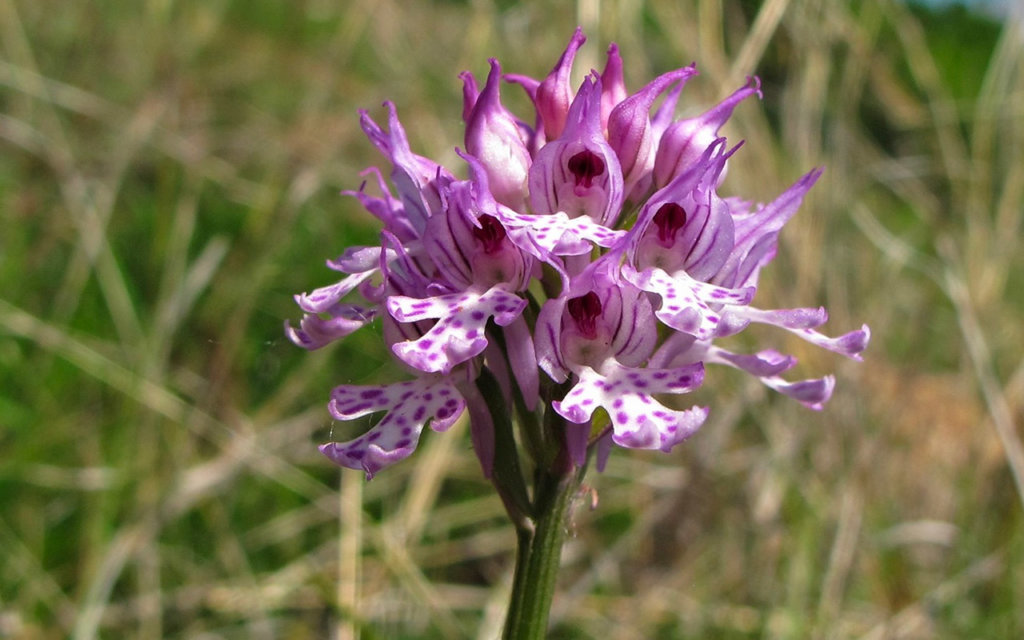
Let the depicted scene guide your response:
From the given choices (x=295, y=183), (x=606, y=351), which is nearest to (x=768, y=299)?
(x=295, y=183)

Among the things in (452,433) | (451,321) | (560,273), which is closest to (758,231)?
(560,273)

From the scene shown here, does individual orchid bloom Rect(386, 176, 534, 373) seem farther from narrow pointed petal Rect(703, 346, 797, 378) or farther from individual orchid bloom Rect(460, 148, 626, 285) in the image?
narrow pointed petal Rect(703, 346, 797, 378)

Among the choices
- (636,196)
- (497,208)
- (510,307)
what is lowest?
(510,307)

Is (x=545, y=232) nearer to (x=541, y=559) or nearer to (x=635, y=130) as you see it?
(x=635, y=130)

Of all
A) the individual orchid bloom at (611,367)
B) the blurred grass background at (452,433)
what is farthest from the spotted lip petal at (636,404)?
the blurred grass background at (452,433)

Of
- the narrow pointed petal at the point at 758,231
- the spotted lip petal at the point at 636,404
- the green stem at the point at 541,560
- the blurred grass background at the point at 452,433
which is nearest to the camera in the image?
the spotted lip petal at the point at 636,404

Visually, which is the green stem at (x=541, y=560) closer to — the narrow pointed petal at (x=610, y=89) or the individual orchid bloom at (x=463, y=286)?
the individual orchid bloom at (x=463, y=286)

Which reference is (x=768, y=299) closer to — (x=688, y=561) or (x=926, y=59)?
(x=688, y=561)
